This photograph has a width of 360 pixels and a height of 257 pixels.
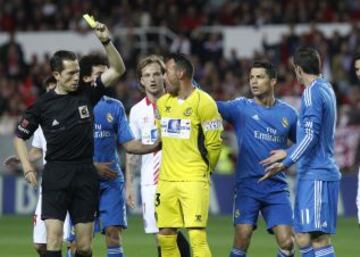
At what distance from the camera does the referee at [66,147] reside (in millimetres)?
10375

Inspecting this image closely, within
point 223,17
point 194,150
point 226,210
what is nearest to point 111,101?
point 194,150

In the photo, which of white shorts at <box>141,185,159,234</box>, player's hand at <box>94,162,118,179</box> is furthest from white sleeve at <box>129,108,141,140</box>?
player's hand at <box>94,162,118,179</box>

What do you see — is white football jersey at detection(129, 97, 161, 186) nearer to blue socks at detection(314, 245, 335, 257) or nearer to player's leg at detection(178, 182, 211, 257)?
player's leg at detection(178, 182, 211, 257)

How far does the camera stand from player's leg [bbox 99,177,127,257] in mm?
11664

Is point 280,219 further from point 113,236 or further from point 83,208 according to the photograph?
point 83,208

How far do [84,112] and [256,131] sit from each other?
1770 millimetres

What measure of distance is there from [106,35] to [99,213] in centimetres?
230

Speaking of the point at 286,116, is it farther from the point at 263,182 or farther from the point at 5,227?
the point at 5,227

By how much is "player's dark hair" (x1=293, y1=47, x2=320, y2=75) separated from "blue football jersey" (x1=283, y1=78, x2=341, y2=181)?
0.10m

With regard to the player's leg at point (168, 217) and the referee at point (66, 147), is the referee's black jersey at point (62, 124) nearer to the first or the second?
the referee at point (66, 147)

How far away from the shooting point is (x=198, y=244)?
414 inches

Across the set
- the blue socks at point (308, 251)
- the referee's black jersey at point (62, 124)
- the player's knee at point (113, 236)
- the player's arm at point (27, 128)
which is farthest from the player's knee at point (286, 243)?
the player's arm at point (27, 128)

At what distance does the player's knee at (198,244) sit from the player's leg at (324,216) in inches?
38.0

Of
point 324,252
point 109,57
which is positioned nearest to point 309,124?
point 324,252
